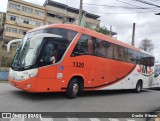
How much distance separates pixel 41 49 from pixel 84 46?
2820 millimetres

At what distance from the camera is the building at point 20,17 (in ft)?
172

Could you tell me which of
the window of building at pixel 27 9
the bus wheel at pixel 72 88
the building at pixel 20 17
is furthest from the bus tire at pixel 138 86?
the window of building at pixel 27 9

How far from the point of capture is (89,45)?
12.5 m

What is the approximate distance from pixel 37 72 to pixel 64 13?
55549mm

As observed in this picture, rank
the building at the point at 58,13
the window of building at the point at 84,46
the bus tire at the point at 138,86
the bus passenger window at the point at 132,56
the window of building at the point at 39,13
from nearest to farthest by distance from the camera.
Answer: the window of building at the point at 84,46, the bus passenger window at the point at 132,56, the bus tire at the point at 138,86, the window of building at the point at 39,13, the building at the point at 58,13

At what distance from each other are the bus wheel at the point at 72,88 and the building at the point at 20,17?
44.1m

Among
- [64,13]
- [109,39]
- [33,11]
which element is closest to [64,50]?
[109,39]

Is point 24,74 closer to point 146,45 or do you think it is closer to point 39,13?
point 39,13

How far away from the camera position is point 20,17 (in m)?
54.1

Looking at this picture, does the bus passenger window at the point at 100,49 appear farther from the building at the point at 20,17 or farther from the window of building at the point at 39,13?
the window of building at the point at 39,13

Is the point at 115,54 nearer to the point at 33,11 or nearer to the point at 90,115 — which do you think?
the point at 90,115

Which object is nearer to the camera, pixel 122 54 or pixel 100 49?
pixel 100 49

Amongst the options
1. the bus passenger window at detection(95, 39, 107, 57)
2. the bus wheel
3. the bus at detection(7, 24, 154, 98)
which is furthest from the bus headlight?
the bus passenger window at detection(95, 39, 107, 57)

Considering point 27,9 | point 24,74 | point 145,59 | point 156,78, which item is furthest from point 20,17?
point 24,74
